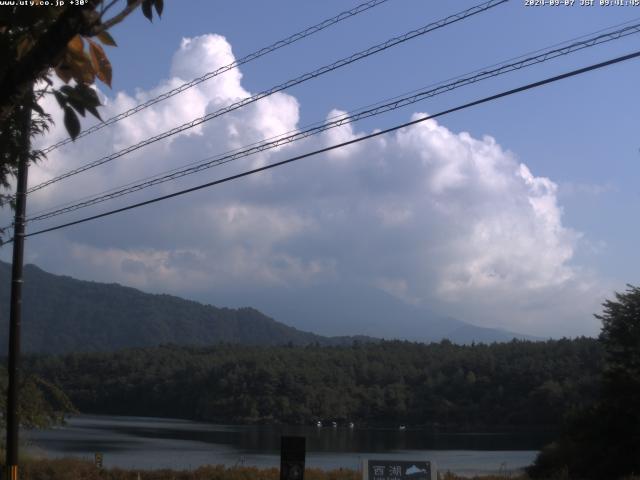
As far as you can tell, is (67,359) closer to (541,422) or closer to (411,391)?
(411,391)

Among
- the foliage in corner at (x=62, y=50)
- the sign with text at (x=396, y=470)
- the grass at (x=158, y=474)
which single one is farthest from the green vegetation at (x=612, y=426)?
the foliage in corner at (x=62, y=50)

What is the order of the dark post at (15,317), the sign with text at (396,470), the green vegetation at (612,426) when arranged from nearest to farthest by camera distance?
the sign with text at (396,470) → the dark post at (15,317) → the green vegetation at (612,426)

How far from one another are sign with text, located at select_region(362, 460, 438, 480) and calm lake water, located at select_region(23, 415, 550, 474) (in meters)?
21.4

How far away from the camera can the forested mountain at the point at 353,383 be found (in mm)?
58531

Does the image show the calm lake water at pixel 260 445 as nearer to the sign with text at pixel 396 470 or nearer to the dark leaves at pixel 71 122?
the sign with text at pixel 396 470

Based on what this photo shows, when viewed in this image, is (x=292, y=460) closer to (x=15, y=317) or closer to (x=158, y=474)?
(x=15, y=317)

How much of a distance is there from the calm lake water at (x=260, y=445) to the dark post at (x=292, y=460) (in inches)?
833

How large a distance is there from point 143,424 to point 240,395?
32.7 feet

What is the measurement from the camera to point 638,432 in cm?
3181

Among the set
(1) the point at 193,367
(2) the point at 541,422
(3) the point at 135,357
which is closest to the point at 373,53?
(2) the point at 541,422

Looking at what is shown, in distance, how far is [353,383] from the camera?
79.9 metres

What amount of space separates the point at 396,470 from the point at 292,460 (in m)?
1.67

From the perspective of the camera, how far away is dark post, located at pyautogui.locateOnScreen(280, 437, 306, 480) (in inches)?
493

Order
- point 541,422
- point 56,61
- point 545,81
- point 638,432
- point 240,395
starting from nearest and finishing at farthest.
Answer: point 56,61, point 545,81, point 638,432, point 541,422, point 240,395
